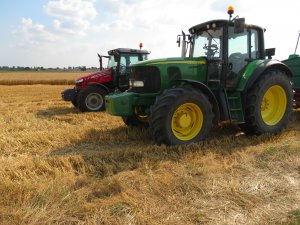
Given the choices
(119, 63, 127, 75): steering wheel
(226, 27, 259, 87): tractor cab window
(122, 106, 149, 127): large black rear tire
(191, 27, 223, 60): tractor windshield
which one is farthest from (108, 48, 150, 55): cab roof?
(226, 27, 259, 87): tractor cab window

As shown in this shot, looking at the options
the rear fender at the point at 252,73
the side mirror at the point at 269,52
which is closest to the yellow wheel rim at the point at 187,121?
the rear fender at the point at 252,73

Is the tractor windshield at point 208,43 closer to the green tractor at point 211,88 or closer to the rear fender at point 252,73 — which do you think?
the green tractor at point 211,88

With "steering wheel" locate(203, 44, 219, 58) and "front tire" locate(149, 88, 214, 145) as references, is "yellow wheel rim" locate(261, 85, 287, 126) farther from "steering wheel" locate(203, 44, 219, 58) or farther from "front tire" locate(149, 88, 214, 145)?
"front tire" locate(149, 88, 214, 145)

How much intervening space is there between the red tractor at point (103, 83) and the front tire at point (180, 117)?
220 inches

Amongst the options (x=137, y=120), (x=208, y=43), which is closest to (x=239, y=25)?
(x=208, y=43)

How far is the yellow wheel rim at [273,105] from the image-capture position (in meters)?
6.95

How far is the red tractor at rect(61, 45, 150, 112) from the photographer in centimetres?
1121

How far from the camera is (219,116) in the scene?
6160 mm

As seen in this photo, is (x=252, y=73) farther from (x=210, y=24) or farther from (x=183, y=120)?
(x=183, y=120)

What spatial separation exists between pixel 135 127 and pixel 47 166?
3054 mm

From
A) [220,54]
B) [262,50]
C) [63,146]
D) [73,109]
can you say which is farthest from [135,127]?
[73,109]

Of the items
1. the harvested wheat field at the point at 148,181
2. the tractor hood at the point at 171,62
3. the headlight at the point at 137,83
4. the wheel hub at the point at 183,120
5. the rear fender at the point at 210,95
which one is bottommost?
the harvested wheat field at the point at 148,181

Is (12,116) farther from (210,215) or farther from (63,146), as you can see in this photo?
(210,215)

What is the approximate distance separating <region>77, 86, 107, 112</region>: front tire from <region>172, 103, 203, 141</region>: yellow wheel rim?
18.9 feet
